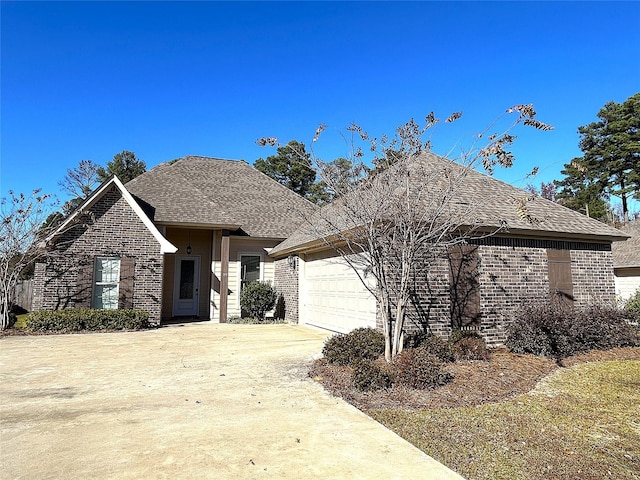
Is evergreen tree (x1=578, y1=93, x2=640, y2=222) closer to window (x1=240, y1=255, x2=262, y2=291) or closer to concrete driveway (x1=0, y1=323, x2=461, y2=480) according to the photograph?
window (x1=240, y1=255, x2=262, y2=291)

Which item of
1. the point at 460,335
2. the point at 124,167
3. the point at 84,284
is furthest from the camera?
the point at 124,167

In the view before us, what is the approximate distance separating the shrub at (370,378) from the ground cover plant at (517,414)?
60 mm

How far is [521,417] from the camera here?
4688 millimetres

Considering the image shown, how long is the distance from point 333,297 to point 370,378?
609 centimetres

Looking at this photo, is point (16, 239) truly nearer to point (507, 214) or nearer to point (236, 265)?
point (236, 265)

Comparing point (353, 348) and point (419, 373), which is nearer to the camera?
point (419, 373)

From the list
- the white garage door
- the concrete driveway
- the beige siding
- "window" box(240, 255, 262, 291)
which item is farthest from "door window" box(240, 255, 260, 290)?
the concrete driveway

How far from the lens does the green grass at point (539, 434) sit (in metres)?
3.41

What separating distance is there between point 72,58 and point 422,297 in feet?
41.2

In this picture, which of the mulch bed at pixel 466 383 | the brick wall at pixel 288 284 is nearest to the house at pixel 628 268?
the mulch bed at pixel 466 383

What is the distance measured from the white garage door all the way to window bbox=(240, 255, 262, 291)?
3350 mm

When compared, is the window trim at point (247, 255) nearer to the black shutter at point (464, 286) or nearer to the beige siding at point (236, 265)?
the beige siding at point (236, 265)

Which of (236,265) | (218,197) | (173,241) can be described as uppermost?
(218,197)

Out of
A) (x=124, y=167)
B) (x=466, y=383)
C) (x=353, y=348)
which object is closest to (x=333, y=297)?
(x=353, y=348)
